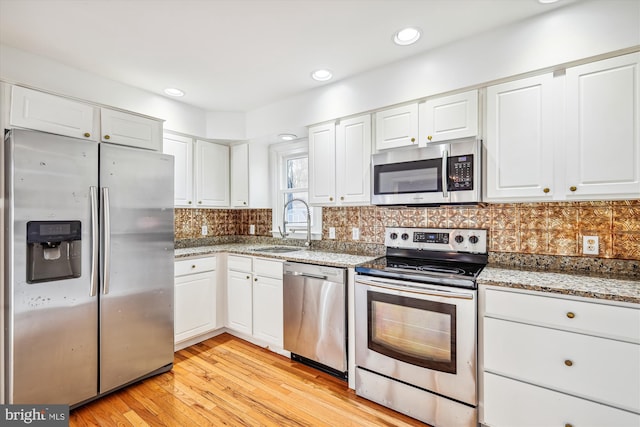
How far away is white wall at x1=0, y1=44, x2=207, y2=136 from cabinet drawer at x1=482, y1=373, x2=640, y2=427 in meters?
3.40

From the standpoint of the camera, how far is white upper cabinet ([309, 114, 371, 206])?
8.23 feet

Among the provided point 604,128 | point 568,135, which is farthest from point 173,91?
point 604,128

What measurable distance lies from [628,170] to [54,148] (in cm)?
334

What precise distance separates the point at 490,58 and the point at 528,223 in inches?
45.4

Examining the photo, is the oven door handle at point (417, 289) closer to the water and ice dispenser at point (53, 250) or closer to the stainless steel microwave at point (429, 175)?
the stainless steel microwave at point (429, 175)

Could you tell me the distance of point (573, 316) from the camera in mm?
1479

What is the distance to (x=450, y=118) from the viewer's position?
209cm

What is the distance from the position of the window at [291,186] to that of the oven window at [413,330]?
4.50 feet

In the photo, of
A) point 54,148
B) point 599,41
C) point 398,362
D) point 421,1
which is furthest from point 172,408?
point 599,41

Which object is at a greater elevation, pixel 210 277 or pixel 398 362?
pixel 210 277

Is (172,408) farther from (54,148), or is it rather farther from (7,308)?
(54,148)

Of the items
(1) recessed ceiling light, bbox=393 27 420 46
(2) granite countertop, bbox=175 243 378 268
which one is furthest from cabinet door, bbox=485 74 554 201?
(2) granite countertop, bbox=175 243 378 268

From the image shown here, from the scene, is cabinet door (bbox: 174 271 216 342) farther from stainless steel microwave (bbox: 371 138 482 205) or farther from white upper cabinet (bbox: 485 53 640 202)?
white upper cabinet (bbox: 485 53 640 202)

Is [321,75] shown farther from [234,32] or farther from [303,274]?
[303,274]
